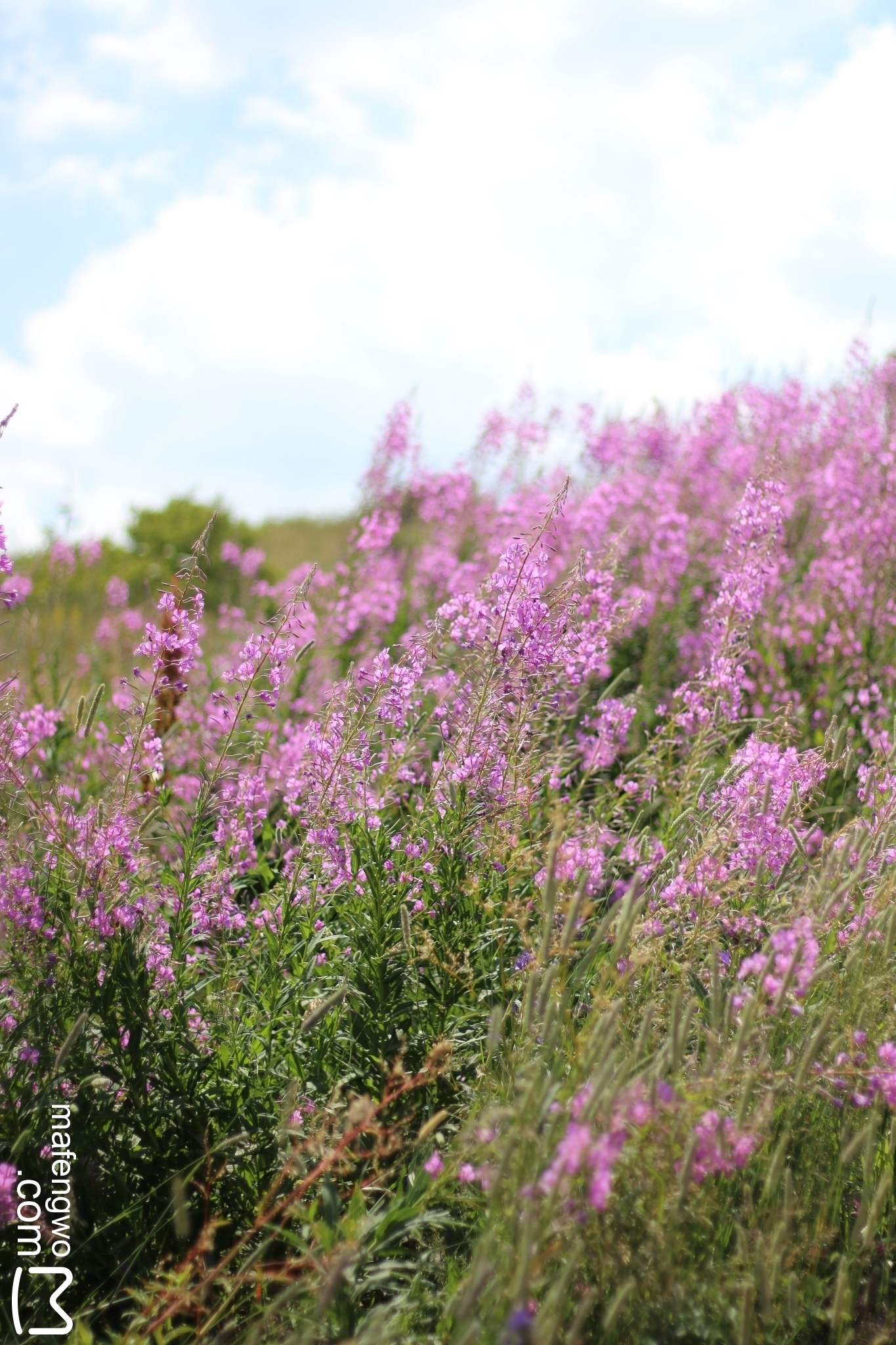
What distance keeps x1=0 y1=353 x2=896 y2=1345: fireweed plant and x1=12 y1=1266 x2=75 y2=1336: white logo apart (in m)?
0.08

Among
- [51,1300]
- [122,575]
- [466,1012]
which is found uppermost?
[122,575]

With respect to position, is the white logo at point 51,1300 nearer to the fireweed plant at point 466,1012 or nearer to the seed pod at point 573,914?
the fireweed plant at point 466,1012

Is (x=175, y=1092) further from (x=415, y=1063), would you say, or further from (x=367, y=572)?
(x=367, y=572)

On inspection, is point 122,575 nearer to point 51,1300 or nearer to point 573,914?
point 51,1300

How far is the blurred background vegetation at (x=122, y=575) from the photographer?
9.75 metres

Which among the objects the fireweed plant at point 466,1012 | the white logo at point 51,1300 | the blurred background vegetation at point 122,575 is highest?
the blurred background vegetation at point 122,575

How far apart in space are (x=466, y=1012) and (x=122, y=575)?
1462cm

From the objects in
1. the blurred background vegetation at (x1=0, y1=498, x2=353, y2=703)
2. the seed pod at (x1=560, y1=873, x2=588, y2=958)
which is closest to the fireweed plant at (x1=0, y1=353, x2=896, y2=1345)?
the seed pod at (x1=560, y1=873, x2=588, y2=958)

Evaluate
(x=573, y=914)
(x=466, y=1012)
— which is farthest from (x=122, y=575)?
(x=573, y=914)

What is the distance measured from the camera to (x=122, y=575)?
1691cm

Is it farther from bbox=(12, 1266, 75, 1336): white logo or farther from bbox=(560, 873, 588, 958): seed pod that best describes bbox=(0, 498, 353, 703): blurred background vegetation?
bbox=(560, 873, 588, 958): seed pod

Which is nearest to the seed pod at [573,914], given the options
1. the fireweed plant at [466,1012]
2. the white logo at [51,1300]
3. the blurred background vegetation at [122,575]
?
the fireweed plant at [466,1012]

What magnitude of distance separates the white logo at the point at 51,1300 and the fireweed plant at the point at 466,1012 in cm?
8

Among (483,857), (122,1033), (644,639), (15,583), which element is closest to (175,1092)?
(122,1033)
